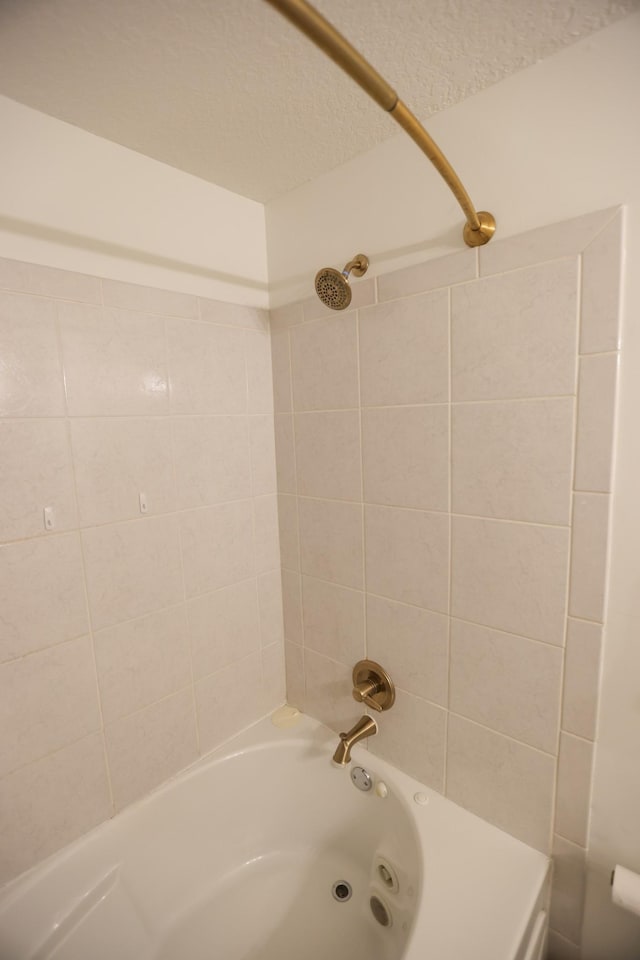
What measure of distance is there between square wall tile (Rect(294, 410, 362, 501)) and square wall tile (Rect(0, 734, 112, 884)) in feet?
2.75

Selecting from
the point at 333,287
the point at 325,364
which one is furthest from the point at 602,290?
the point at 325,364

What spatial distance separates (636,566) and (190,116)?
1258mm

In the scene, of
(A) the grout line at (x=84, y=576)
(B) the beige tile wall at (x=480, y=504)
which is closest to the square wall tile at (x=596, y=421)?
(B) the beige tile wall at (x=480, y=504)

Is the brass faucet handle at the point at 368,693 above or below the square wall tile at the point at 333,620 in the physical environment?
below

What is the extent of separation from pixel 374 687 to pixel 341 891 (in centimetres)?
60

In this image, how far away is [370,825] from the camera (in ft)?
3.78

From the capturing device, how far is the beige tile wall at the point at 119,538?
86 cm

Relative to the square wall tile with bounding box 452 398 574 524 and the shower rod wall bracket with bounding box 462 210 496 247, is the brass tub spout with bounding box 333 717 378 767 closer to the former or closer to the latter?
the square wall tile with bounding box 452 398 574 524

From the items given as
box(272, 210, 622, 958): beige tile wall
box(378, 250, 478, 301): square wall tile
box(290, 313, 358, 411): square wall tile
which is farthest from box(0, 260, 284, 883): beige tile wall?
box(378, 250, 478, 301): square wall tile

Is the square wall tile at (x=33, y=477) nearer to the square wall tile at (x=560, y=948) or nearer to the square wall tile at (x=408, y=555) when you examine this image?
the square wall tile at (x=408, y=555)

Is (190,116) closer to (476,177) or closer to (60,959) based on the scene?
(476,177)

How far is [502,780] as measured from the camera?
93 cm

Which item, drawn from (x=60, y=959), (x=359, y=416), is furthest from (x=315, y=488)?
(x=60, y=959)

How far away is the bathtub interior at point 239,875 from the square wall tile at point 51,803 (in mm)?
39
